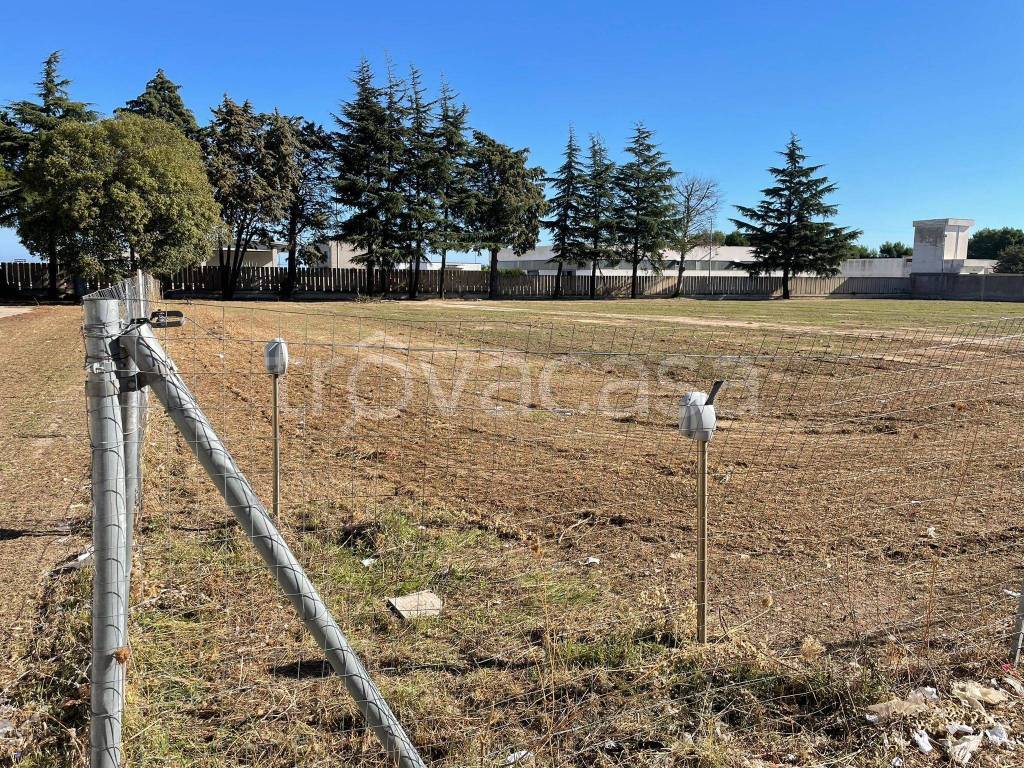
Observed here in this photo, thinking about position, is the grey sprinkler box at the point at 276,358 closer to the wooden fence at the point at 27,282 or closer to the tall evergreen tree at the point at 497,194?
the wooden fence at the point at 27,282

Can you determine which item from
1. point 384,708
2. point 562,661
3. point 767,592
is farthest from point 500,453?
point 384,708

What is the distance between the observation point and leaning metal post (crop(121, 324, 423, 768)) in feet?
7.59

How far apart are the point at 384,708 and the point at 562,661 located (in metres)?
1.16

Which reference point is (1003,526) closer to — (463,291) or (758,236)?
(463,291)

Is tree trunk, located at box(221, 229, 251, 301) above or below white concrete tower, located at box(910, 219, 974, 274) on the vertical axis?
below

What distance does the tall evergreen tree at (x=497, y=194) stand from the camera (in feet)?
152

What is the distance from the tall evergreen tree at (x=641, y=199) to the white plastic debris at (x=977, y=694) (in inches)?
1936

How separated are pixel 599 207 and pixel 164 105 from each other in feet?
87.0

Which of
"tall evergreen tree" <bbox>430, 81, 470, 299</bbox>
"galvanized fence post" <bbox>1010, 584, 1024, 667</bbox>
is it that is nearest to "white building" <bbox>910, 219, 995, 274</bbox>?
"tall evergreen tree" <bbox>430, 81, 470, 299</bbox>

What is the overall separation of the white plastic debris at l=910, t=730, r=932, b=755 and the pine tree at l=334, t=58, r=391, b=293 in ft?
133

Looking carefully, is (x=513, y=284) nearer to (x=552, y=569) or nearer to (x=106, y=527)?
(x=552, y=569)

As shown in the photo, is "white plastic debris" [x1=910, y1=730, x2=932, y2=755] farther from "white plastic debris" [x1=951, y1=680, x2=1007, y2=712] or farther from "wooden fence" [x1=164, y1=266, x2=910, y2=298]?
"wooden fence" [x1=164, y1=266, x2=910, y2=298]

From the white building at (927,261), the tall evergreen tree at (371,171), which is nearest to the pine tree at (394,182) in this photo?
the tall evergreen tree at (371,171)

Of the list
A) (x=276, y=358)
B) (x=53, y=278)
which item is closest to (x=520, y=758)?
(x=276, y=358)
